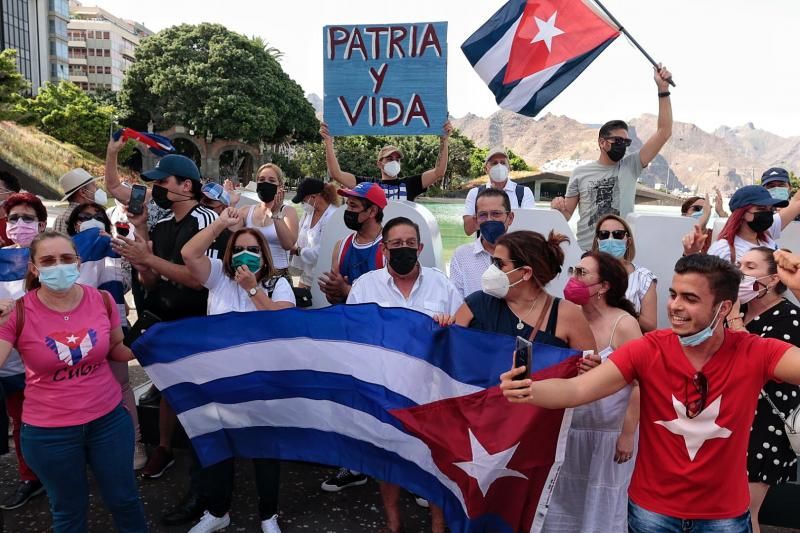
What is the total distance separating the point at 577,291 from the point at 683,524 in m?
1.17

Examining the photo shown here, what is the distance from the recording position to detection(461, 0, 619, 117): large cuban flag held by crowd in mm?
5344

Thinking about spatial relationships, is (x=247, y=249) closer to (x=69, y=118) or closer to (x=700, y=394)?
(x=700, y=394)

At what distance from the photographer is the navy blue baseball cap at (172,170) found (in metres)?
3.99

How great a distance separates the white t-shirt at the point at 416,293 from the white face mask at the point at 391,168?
1.99 metres

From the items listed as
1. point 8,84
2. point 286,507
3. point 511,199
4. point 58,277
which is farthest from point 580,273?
point 8,84

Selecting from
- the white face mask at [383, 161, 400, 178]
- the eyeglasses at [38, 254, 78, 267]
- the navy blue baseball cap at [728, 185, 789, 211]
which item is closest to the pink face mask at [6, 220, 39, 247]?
the eyeglasses at [38, 254, 78, 267]

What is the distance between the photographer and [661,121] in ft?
15.9

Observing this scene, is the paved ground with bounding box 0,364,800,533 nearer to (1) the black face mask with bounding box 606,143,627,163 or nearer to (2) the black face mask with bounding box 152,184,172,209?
(2) the black face mask with bounding box 152,184,172,209

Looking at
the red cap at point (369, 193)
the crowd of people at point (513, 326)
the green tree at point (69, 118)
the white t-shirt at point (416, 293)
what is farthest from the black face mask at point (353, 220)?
the green tree at point (69, 118)

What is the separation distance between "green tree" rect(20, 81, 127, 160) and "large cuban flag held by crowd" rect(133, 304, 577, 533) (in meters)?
45.4

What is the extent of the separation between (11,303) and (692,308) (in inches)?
114

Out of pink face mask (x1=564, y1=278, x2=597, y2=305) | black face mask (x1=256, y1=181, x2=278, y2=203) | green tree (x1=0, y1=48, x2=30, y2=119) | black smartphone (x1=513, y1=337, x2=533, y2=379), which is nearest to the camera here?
black smartphone (x1=513, y1=337, x2=533, y2=379)

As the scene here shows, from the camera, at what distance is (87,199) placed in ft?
16.0

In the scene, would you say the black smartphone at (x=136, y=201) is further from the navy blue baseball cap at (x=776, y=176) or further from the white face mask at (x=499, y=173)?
the navy blue baseball cap at (x=776, y=176)
